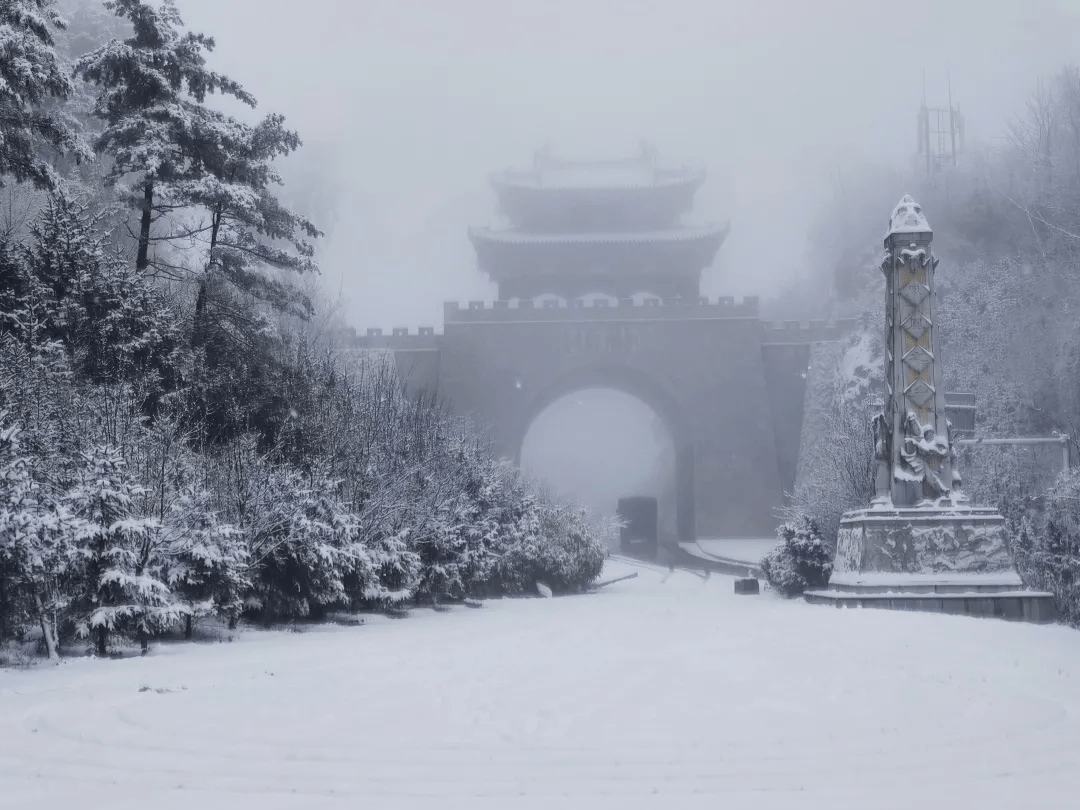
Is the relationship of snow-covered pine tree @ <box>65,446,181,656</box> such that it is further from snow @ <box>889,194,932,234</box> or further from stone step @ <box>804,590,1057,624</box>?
snow @ <box>889,194,932,234</box>

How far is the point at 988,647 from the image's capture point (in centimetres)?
817

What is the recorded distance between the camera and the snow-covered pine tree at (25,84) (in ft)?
37.9

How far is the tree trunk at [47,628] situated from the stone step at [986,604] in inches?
318

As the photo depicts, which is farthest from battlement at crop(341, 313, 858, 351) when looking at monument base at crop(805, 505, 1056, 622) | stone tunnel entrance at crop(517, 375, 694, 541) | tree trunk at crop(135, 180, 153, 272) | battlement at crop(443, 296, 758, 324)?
monument base at crop(805, 505, 1056, 622)

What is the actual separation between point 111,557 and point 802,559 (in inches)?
447

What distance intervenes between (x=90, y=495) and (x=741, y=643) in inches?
209

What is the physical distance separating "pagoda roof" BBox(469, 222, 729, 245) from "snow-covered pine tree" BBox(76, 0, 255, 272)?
25.0 meters

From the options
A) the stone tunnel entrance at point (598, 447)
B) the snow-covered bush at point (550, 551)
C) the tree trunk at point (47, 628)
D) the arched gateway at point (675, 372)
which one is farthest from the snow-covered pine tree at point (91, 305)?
the stone tunnel entrance at point (598, 447)

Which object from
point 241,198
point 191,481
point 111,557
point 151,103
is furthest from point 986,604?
point 151,103

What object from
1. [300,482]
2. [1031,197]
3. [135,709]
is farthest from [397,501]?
[1031,197]

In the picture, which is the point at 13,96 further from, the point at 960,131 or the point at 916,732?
the point at 960,131

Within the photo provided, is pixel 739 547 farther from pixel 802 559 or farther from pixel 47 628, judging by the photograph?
pixel 47 628

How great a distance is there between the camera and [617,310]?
37219mm

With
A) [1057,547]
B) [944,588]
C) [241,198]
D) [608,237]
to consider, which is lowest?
[944,588]
